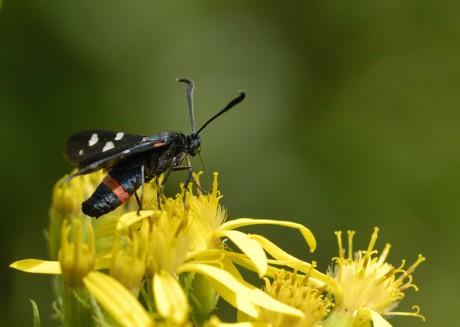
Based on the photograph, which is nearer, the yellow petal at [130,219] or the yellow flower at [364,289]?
the yellow petal at [130,219]

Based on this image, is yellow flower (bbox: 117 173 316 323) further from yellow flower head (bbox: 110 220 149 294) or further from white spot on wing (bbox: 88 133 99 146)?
white spot on wing (bbox: 88 133 99 146)

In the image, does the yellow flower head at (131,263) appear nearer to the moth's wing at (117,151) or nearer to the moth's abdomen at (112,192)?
the moth's abdomen at (112,192)

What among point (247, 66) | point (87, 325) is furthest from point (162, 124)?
point (87, 325)

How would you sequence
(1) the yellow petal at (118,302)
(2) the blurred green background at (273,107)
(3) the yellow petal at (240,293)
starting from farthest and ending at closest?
(2) the blurred green background at (273,107)
(3) the yellow petal at (240,293)
(1) the yellow petal at (118,302)

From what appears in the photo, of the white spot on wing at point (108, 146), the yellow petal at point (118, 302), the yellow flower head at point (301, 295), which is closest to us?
the yellow petal at point (118, 302)

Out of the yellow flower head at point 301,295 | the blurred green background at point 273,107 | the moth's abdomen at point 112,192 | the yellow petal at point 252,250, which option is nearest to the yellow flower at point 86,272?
the moth's abdomen at point 112,192

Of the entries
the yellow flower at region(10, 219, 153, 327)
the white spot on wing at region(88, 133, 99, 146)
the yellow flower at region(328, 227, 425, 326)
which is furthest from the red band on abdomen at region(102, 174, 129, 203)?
the yellow flower at region(328, 227, 425, 326)

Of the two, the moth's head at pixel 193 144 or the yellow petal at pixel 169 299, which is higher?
the moth's head at pixel 193 144
